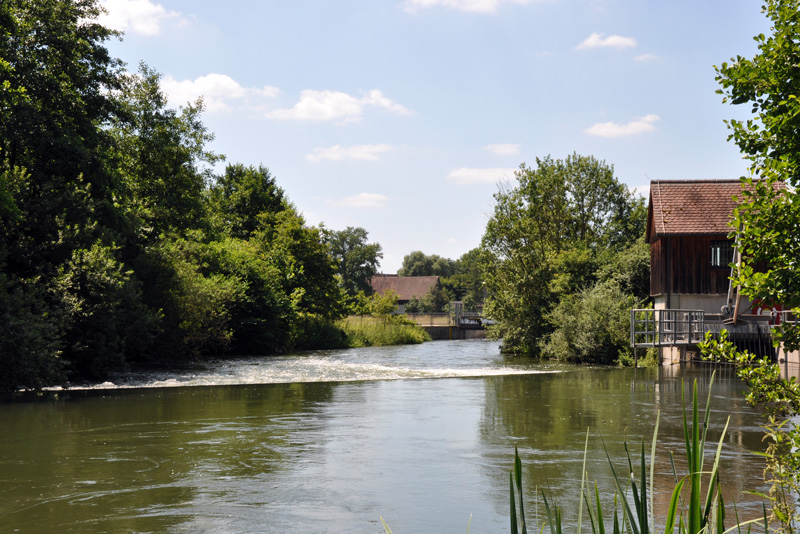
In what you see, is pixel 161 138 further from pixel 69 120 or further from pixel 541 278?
pixel 541 278

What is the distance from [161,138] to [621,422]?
29.0m

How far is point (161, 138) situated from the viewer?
3712cm

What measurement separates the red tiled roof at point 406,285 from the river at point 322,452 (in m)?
91.0

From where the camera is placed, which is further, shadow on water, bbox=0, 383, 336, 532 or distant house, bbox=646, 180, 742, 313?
distant house, bbox=646, 180, 742, 313

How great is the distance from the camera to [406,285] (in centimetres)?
11688

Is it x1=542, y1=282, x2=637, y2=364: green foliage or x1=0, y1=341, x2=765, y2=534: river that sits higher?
x1=542, y1=282, x2=637, y2=364: green foliage

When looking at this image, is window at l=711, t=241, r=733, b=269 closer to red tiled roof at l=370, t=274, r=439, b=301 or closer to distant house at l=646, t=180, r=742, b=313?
distant house at l=646, t=180, r=742, b=313

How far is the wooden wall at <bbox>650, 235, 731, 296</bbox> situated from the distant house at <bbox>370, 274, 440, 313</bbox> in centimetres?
7850

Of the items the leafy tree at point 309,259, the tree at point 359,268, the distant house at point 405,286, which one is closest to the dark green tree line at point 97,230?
the leafy tree at point 309,259

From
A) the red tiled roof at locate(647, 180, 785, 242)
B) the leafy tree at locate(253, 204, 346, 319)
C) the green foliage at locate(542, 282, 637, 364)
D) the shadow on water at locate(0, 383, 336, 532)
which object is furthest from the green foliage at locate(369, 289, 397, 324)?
the shadow on water at locate(0, 383, 336, 532)

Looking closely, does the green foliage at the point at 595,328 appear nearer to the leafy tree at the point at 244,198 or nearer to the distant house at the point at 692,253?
the distant house at the point at 692,253

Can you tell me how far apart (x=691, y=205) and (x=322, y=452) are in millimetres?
25287

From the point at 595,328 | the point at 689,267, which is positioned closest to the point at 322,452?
the point at 595,328

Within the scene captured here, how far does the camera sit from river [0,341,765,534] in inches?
316
